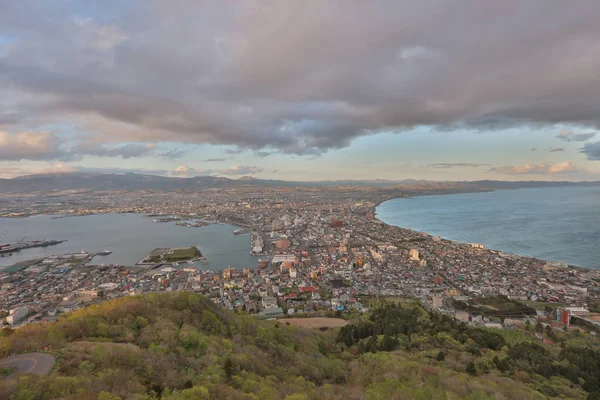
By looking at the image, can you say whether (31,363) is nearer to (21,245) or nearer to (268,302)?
(268,302)

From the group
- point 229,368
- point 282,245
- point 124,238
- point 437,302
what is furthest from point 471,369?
point 124,238

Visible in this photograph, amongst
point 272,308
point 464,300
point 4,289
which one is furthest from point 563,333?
point 4,289

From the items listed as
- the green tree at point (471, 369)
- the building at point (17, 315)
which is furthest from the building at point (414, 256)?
the building at point (17, 315)

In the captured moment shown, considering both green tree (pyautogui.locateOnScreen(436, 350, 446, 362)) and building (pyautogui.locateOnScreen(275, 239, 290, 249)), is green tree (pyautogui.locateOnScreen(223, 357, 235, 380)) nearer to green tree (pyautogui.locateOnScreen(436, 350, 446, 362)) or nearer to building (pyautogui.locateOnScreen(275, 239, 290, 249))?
green tree (pyautogui.locateOnScreen(436, 350, 446, 362))

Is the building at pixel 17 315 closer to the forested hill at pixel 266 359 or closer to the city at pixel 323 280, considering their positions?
the city at pixel 323 280

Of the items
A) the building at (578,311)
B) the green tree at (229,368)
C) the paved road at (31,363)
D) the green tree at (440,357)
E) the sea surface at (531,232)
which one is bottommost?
the building at (578,311)

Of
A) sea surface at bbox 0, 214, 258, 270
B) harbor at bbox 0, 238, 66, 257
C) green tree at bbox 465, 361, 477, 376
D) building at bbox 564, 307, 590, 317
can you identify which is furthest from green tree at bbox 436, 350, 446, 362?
harbor at bbox 0, 238, 66, 257

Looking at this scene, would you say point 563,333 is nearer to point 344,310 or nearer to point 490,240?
point 344,310
